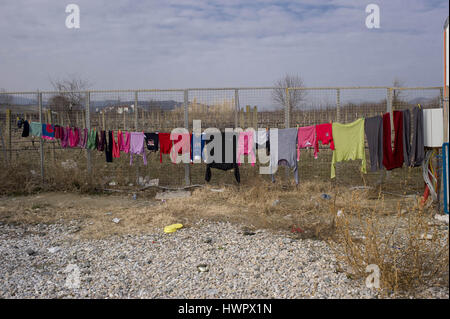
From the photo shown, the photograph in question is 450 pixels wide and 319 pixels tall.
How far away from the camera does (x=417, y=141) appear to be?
7027mm

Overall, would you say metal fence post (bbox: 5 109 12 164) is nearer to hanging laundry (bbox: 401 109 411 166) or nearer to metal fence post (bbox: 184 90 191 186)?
metal fence post (bbox: 184 90 191 186)

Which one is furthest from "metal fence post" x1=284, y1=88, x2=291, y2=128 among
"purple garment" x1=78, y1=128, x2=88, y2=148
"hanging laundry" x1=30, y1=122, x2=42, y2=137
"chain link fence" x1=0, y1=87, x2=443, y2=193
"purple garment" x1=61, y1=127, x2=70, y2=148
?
"hanging laundry" x1=30, y1=122, x2=42, y2=137

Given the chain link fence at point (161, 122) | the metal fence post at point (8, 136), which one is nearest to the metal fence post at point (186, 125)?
the chain link fence at point (161, 122)

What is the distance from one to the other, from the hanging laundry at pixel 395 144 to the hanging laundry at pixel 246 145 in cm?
285

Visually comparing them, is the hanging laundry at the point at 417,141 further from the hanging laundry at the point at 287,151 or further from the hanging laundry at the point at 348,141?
the hanging laundry at the point at 287,151

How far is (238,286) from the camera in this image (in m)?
4.04

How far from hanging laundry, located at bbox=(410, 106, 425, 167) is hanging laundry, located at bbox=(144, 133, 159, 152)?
561cm

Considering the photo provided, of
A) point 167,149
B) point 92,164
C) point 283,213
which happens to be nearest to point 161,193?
point 167,149

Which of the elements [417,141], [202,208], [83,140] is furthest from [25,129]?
[417,141]

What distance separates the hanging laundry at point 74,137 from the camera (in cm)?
953

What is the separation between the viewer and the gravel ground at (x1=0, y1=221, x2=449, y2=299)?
3963 mm

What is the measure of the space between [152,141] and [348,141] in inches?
181

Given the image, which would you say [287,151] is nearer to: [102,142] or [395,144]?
[395,144]
